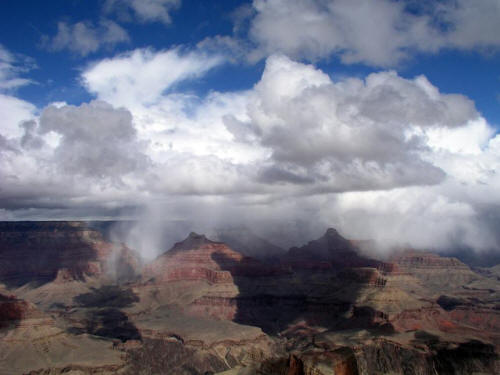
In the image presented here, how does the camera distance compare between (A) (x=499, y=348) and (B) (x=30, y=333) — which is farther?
(B) (x=30, y=333)

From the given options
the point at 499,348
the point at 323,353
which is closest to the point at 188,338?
the point at 499,348

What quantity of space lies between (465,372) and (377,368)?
81.5 ft

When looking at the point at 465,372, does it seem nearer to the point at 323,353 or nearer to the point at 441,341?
the point at 441,341

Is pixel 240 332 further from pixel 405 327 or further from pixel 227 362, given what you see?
pixel 405 327

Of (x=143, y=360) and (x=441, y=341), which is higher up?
(x=441, y=341)

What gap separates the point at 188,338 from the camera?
192 m


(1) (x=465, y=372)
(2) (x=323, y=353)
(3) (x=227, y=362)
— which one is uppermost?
(2) (x=323, y=353)

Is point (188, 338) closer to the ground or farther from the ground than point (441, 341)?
closer to the ground

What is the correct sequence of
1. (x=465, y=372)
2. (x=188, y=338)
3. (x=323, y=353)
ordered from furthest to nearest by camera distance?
(x=188, y=338) < (x=465, y=372) < (x=323, y=353)

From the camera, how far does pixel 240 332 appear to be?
19775 cm

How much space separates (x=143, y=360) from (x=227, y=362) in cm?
3157

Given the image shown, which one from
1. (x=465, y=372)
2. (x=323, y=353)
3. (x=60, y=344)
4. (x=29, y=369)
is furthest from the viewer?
(x=60, y=344)

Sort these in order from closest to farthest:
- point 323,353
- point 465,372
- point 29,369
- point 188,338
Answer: point 323,353, point 465,372, point 29,369, point 188,338

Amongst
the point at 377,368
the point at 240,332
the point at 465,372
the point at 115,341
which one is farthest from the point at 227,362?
the point at 465,372
